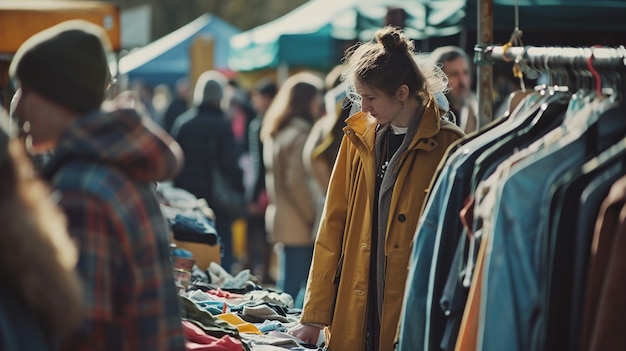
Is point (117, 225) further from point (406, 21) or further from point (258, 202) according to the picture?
point (258, 202)

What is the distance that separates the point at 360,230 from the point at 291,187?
4.93 meters

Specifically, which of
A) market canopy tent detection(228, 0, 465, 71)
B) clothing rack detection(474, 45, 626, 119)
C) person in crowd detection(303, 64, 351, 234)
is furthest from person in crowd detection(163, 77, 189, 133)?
clothing rack detection(474, 45, 626, 119)

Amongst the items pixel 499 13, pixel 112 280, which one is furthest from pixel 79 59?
pixel 499 13

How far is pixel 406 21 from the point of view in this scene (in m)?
9.14

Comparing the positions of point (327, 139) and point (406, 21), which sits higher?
point (406, 21)

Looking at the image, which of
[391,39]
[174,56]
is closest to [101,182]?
[391,39]

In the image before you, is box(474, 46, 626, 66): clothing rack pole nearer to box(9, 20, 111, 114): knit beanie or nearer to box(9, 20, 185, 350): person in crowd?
box(9, 20, 185, 350): person in crowd

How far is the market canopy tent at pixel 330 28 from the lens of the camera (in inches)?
346

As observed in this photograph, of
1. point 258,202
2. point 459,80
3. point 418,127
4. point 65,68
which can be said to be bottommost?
point 258,202

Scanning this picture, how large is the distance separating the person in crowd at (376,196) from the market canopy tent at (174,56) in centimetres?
1543

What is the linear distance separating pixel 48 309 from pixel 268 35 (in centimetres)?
1045

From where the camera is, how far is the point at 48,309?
2.27 metres

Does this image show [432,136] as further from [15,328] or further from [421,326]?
[15,328]

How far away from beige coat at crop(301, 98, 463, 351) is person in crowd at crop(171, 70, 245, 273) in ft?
19.2
